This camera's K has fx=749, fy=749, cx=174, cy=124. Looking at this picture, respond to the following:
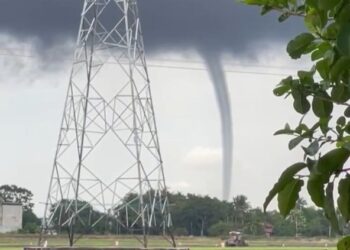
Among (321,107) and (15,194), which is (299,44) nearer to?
(321,107)

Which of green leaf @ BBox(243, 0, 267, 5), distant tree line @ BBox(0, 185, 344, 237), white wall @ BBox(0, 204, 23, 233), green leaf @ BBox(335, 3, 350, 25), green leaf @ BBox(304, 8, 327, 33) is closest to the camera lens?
green leaf @ BBox(335, 3, 350, 25)

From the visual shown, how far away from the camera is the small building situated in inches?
3163

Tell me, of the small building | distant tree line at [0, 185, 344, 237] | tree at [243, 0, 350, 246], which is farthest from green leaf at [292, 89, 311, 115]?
distant tree line at [0, 185, 344, 237]

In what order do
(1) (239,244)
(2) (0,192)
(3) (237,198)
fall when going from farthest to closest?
(3) (237,198), (2) (0,192), (1) (239,244)

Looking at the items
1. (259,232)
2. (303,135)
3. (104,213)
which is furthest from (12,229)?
(303,135)

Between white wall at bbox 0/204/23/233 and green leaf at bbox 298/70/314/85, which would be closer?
green leaf at bbox 298/70/314/85

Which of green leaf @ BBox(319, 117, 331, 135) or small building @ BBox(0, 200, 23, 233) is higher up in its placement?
small building @ BBox(0, 200, 23, 233)

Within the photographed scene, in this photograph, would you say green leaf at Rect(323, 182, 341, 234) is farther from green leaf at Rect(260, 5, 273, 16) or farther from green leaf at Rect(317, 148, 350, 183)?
green leaf at Rect(260, 5, 273, 16)

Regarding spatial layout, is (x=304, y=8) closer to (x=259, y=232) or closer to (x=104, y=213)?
(x=104, y=213)

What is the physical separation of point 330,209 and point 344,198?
69 mm

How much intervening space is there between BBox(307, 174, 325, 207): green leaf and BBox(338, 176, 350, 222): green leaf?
0.03m

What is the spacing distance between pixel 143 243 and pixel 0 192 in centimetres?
7034

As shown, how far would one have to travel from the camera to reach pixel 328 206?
1.18 metres

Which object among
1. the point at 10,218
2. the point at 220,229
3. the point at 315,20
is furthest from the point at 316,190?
the point at 220,229
